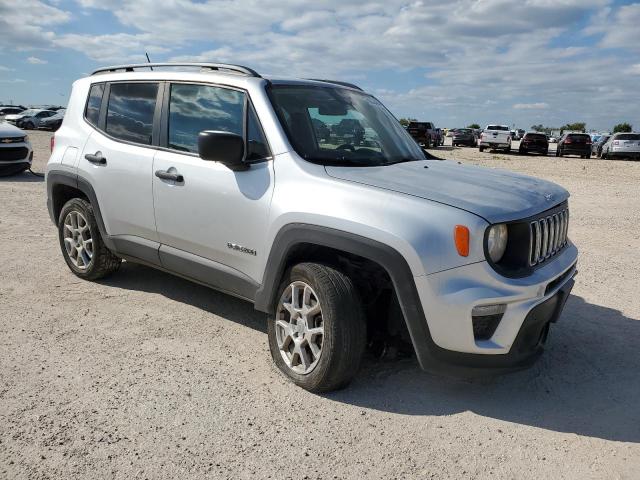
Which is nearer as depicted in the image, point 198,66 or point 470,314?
point 470,314

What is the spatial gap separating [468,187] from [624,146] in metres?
30.1

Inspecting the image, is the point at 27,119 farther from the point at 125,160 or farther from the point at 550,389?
the point at 550,389

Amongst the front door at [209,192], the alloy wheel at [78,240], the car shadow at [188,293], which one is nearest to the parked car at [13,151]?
the car shadow at [188,293]

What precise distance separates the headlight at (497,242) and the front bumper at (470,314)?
13 cm

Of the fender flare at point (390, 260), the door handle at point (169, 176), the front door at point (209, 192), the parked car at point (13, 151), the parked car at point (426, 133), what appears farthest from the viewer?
the parked car at point (426, 133)

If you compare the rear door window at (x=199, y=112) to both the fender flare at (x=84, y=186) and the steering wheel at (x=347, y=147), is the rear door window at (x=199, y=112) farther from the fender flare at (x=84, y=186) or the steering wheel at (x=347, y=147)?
the fender flare at (x=84, y=186)

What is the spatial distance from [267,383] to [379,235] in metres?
1.26

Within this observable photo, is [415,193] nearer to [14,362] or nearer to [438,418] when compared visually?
[438,418]

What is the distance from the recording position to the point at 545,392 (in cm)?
371

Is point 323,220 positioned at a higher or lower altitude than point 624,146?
higher

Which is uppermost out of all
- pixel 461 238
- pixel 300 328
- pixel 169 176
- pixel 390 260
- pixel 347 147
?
pixel 347 147

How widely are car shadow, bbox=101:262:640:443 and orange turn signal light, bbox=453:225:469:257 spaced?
3.39 feet

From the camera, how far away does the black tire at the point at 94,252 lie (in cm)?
526

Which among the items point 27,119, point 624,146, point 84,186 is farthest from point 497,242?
point 27,119
